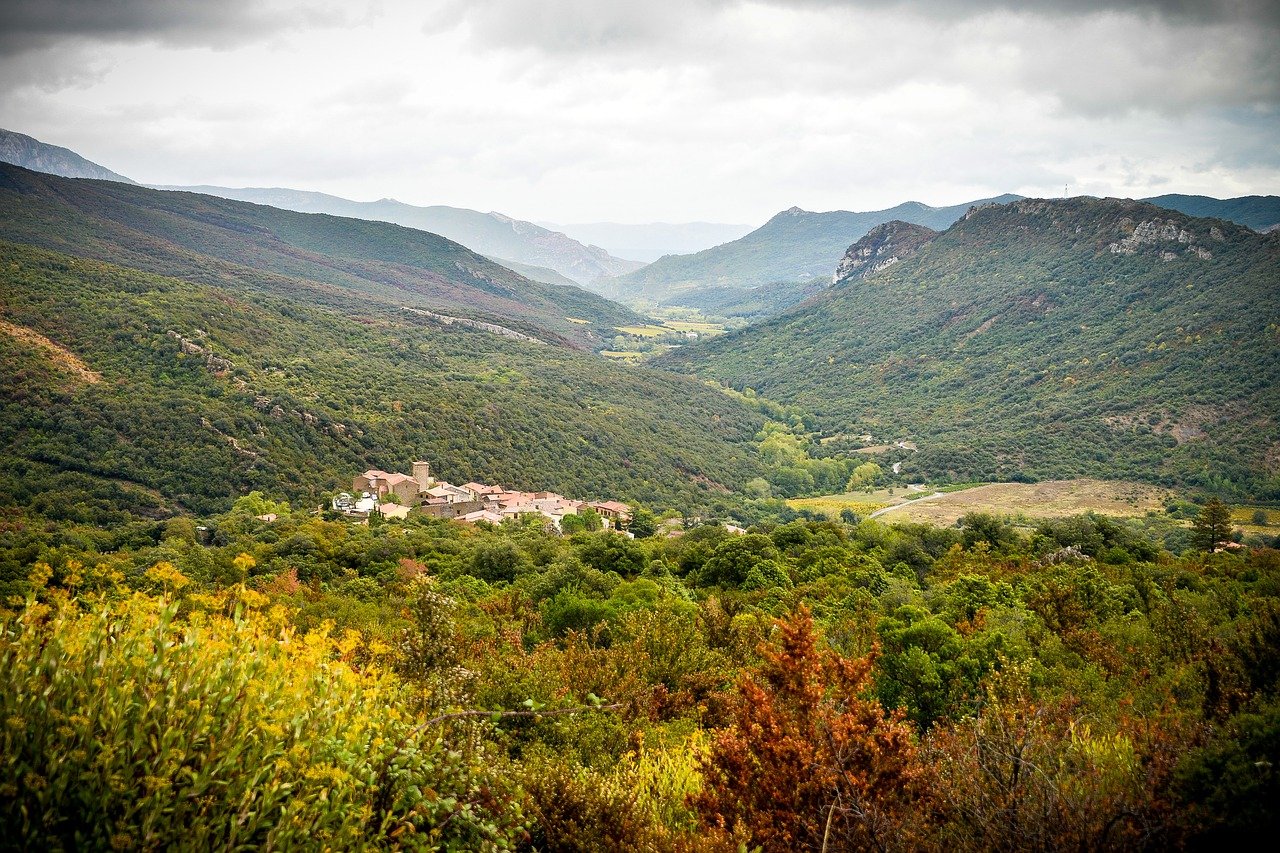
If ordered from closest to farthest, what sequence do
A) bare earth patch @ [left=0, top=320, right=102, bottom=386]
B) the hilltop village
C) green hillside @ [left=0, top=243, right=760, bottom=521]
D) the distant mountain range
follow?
1. green hillside @ [left=0, top=243, right=760, bottom=521]
2. the distant mountain range
3. the hilltop village
4. bare earth patch @ [left=0, top=320, right=102, bottom=386]

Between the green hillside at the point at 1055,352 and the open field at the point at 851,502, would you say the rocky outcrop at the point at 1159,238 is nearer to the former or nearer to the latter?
the green hillside at the point at 1055,352

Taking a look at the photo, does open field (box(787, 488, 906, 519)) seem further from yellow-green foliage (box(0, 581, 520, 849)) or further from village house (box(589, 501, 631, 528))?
yellow-green foliage (box(0, 581, 520, 849))

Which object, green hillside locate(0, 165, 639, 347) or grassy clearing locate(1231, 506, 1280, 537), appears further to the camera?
green hillside locate(0, 165, 639, 347)

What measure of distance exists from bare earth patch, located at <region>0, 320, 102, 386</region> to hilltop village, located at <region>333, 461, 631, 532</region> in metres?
20.2

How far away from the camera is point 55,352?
51750 millimetres

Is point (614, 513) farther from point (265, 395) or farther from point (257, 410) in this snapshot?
point (265, 395)

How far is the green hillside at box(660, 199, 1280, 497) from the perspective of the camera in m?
74.2

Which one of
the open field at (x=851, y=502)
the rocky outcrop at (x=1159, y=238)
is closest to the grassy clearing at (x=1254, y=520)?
the open field at (x=851, y=502)

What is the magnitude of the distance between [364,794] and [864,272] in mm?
192057

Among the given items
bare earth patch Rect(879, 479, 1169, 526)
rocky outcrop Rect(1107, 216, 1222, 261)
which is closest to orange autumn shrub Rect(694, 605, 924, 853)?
bare earth patch Rect(879, 479, 1169, 526)

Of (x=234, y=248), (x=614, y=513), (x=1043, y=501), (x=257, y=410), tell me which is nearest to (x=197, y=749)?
(x=614, y=513)

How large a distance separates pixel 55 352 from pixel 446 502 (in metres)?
30.7

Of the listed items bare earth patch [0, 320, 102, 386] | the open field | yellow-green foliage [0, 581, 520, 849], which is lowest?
the open field

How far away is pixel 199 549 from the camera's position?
2848 centimetres
